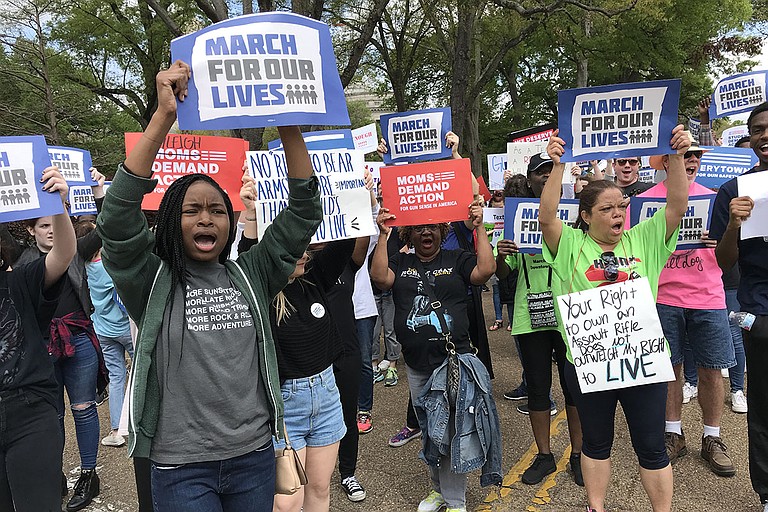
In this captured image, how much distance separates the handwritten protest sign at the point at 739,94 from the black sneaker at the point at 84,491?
7100 millimetres

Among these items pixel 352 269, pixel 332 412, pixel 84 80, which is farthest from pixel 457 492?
pixel 84 80

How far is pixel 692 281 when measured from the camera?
4.14 meters

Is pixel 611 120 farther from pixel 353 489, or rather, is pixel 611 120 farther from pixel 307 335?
pixel 353 489

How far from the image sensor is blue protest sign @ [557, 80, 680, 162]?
3.25m

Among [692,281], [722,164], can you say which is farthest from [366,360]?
[722,164]

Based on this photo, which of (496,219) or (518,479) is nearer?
(518,479)

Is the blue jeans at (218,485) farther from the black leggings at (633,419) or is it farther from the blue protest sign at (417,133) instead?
the blue protest sign at (417,133)

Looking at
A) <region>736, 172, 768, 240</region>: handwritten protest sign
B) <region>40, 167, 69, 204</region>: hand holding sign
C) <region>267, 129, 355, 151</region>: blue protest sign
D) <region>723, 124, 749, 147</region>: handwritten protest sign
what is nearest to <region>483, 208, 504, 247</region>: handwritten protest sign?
<region>267, 129, 355, 151</region>: blue protest sign

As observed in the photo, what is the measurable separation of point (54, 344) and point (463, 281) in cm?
288

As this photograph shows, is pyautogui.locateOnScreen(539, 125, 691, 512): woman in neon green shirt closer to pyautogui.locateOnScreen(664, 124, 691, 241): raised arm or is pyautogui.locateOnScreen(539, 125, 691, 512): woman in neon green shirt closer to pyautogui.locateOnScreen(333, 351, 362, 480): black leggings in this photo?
pyautogui.locateOnScreen(664, 124, 691, 241): raised arm

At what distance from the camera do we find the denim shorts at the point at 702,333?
412 cm

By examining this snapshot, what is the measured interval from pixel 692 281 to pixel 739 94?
3436 mm

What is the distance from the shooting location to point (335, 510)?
3.92m

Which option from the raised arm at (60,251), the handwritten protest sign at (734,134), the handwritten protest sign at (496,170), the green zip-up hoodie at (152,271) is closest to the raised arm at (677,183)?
the green zip-up hoodie at (152,271)
